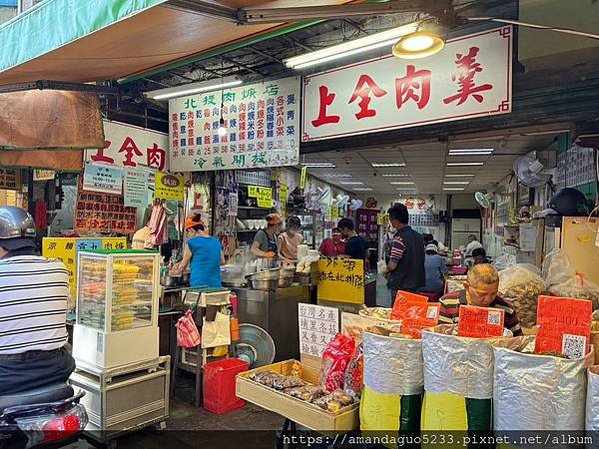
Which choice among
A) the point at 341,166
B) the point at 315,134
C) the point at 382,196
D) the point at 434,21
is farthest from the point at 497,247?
the point at 434,21

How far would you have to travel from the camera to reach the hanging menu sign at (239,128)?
5398 mm

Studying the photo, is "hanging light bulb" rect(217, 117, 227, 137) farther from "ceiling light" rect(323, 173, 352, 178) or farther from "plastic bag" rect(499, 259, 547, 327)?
"ceiling light" rect(323, 173, 352, 178)

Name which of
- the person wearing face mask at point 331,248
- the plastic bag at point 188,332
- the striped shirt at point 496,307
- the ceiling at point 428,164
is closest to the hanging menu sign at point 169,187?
the plastic bag at point 188,332

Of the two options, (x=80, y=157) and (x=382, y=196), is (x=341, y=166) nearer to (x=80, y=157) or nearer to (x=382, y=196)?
(x=80, y=157)

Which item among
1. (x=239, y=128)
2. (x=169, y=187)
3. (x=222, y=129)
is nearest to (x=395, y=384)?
(x=239, y=128)

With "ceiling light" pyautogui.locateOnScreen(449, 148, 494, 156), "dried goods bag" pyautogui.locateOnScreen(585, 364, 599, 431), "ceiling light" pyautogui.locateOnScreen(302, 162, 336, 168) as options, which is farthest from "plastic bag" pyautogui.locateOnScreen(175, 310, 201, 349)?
"ceiling light" pyautogui.locateOnScreen(302, 162, 336, 168)

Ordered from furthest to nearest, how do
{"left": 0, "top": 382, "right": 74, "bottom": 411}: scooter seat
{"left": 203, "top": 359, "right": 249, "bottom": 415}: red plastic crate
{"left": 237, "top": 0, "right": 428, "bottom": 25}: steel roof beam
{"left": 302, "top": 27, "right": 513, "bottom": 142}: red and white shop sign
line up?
{"left": 203, "top": 359, "right": 249, "bottom": 415}: red plastic crate → {"left": 302, "top": 27, "right": 513, "bottom": 142}: red and white shop sign → {"left": 237, "top": 0, "right": 428, "bottom": 25}: steel roof beam → {"left": 0, "top": 382, "right": 74, "bottom": 411}: scooter seat

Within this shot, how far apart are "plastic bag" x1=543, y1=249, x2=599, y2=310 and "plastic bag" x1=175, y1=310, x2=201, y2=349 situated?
317 cm

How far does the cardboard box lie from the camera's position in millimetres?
1854

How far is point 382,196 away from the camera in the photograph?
20969mm

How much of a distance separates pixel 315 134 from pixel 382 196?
16.2 m

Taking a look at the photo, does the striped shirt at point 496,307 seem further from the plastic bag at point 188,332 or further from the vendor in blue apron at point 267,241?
the vendor in blue apron at point 267,241

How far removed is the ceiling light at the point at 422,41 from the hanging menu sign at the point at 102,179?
4.47 m

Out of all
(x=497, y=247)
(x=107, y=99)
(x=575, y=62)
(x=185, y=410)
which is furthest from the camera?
(x=497, y=247)
